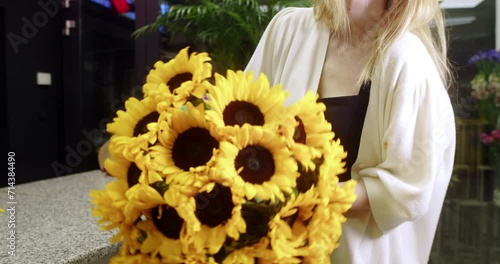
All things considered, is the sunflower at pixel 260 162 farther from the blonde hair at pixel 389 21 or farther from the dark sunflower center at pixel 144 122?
the blonde hair at pixel 389 21

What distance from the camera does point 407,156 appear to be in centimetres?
59

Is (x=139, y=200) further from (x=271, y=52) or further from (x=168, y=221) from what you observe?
(x=271, y=52)

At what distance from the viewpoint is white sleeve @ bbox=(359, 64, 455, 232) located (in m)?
0.59

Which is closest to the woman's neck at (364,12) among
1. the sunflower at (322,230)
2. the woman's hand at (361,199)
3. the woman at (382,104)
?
the woman at (382,104)

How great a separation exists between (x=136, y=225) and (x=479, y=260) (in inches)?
78.1

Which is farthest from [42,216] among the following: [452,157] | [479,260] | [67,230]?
[479,260]

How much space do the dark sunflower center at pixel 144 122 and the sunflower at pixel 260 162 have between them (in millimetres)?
95

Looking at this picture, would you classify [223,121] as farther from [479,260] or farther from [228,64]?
[479,260]

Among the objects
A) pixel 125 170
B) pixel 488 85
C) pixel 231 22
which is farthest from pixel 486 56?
pixel 125 170

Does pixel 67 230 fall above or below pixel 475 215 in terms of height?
above

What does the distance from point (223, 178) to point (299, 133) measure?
0.09 m

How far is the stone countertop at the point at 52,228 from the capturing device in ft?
2.37

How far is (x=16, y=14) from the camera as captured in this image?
2.24 metres

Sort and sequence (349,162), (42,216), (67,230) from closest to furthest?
(349,162)
(67,230)
(42,216)
